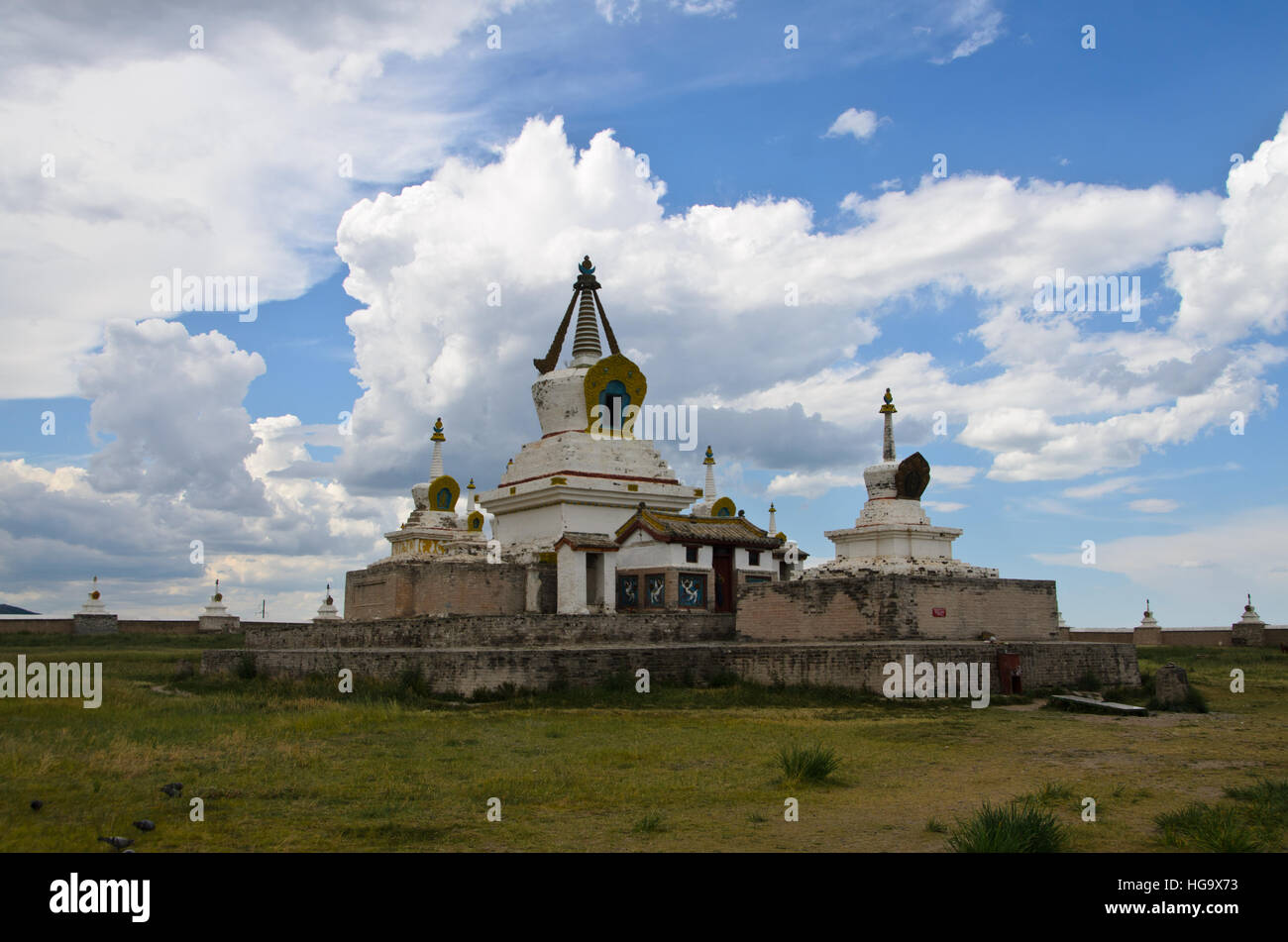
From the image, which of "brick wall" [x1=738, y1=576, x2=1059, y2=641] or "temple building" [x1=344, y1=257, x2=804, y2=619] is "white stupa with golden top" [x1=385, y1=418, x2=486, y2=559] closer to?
"temple building" [x1=344, y1=257, x2=804, y2=619]

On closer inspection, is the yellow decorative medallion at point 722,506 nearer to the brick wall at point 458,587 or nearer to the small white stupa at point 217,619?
the brick wall at point 458,587

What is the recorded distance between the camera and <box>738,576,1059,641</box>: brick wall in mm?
18891

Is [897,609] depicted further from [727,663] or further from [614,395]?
[614,395]

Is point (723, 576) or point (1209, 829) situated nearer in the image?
point (1209, 829)

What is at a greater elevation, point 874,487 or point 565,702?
point 874,487

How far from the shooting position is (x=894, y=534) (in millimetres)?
22703

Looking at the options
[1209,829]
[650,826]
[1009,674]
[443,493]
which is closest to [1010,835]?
[1209,829]

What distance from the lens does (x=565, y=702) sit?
16.4 metres

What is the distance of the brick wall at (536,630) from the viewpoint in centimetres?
2058

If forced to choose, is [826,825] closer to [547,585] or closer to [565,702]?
[565,702]

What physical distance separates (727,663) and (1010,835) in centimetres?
1262

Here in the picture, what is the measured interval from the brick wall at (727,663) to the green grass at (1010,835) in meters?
9.83
